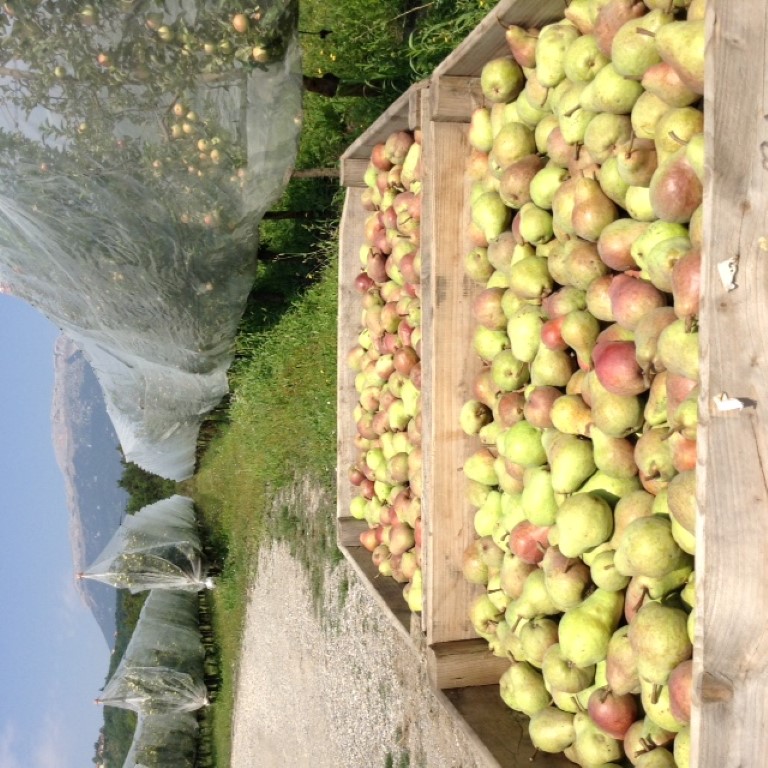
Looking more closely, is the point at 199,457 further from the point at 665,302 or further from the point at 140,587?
the point at 665,302

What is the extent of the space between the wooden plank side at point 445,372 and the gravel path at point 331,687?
4.72ft

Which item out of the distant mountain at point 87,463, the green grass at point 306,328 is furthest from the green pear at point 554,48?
the distant mountain at point 87,463

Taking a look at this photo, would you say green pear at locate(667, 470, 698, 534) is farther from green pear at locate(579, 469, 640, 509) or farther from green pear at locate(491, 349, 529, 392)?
green pear at locate(491, 349, 529, 392)

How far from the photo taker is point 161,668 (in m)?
8.89

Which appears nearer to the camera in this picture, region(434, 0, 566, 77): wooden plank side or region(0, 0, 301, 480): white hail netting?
region(434, 0, 566, 77): wooden plank side

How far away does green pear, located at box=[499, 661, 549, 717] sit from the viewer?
7.65 feet

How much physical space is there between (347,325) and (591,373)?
2362mm

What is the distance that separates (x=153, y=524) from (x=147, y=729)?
2.67 meters

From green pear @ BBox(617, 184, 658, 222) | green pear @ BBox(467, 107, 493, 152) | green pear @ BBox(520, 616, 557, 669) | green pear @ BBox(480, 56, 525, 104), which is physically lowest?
green pear @ BBox(520, 616, 557, 669)

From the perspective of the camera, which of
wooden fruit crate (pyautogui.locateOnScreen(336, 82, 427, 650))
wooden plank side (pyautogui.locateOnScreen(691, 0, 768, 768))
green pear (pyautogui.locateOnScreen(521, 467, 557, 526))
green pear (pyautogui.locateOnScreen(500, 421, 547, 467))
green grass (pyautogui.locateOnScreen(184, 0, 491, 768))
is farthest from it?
green grass (pyautogui.locateOnScreen(184, 0, 491, 768))

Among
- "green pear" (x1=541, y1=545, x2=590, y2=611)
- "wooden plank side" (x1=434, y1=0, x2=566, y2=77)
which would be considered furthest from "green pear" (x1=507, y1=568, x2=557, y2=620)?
"wooden plank side" (x1=434, y1=0, x2=566, y2=77)

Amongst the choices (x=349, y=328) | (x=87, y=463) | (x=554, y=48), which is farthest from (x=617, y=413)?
(x=87, y=463)

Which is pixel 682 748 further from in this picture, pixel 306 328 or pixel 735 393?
pixel 306 328

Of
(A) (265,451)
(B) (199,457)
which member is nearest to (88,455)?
(B) (199,457)
